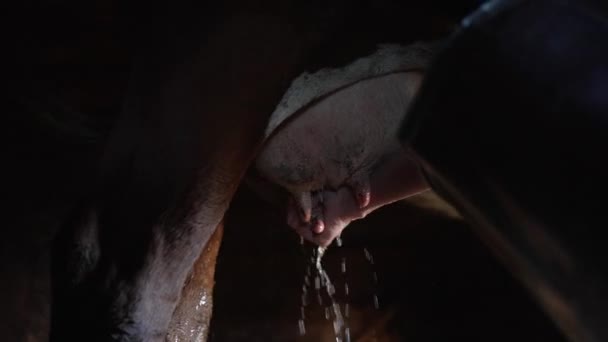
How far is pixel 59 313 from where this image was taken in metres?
1.50

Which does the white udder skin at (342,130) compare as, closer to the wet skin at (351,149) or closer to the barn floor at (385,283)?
the wet skin at (351,149)

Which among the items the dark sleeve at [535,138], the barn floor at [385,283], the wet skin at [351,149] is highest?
the dark sleeve at [535,138]

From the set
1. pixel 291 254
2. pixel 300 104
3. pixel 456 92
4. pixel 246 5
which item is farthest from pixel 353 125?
pixel 291 254

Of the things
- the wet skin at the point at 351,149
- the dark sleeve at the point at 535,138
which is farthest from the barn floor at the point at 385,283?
the dark sleeve at the point at 535,138

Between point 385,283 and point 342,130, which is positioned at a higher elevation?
point 342,130

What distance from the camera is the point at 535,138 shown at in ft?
1.92

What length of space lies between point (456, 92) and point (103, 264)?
1088 millimetres

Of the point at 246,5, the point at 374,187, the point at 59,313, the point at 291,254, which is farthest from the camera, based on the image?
the point at 291,254

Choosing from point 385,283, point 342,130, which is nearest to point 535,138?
point 342,130

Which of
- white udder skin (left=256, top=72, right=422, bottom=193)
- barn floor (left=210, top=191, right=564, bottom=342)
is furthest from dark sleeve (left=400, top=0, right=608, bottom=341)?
barn floor (left=210, top=191, right=564, bottom=342)

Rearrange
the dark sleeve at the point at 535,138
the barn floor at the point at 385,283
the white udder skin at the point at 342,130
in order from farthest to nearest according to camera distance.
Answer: the barn floor at the point at 385,283, the white udder skin at the point at 342,130, the dark sleeve at the point at 535,138

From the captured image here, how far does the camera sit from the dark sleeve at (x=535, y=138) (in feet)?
1.84

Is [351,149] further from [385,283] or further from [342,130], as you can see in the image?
[385,283]

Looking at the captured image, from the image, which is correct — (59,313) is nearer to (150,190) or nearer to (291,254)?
(150,190)
